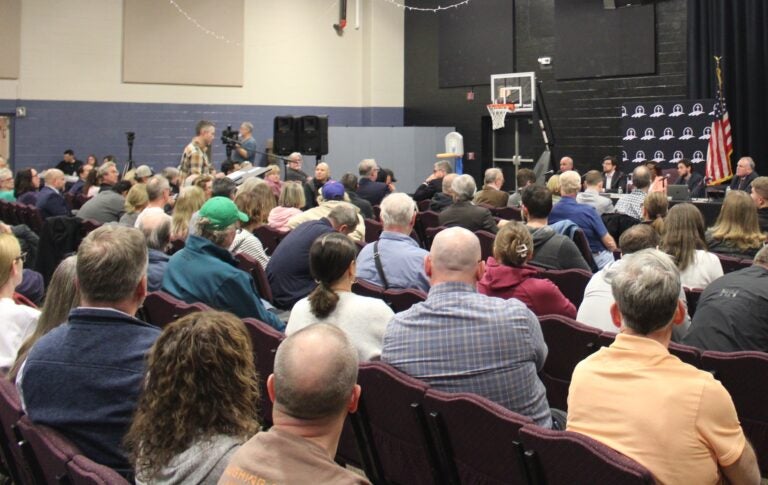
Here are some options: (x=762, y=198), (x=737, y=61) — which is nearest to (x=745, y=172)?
(x=737, y=61)

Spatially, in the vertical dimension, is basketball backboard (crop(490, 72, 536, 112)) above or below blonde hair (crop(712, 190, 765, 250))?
above

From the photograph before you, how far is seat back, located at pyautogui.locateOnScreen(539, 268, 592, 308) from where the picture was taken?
4.81 meters

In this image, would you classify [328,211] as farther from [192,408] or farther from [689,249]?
[192,408]

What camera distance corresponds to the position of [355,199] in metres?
8.99

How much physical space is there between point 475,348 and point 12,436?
1403mm

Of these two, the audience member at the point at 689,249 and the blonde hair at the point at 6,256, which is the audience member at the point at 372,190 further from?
the blonde hair at the point at 6,256

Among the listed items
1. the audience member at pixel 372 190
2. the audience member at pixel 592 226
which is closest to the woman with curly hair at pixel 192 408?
the audience member at pixel 592 226

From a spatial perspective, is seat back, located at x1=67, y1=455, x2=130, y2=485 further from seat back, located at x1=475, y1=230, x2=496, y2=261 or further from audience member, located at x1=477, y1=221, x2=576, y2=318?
seat back, located at x1=475, y1=230, x2=496, y2=261

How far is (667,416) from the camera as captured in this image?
7.15 feet

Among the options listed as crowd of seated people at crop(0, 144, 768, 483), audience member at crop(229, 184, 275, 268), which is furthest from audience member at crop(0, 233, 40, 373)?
audience member at crop(229, 184, 275, 268)

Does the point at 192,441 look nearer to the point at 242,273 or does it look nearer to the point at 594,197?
the point at 242,273

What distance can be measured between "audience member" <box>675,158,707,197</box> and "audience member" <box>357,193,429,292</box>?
7.96 m

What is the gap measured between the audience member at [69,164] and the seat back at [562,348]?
12.3 meters

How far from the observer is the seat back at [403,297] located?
4191 millimetres
